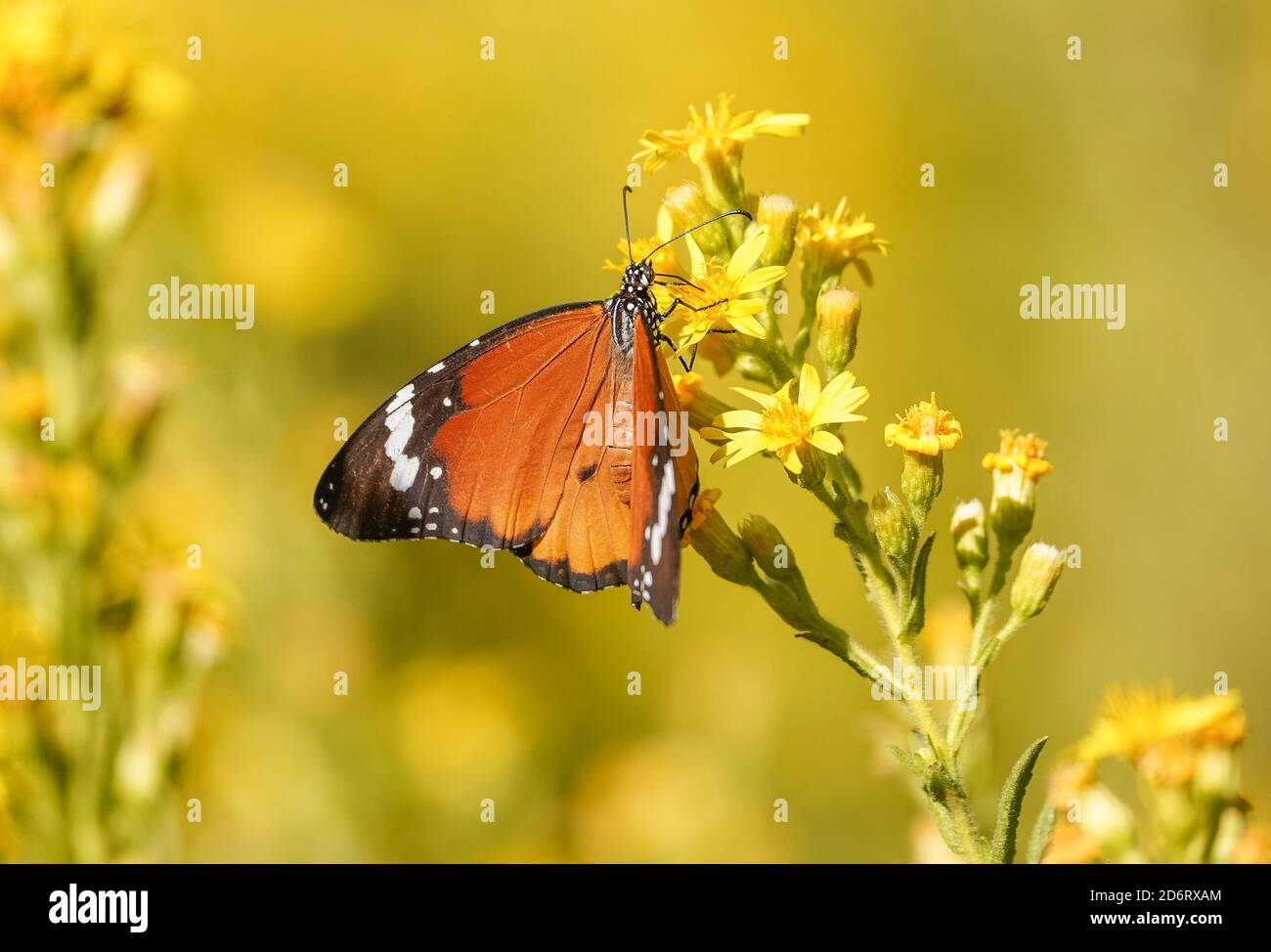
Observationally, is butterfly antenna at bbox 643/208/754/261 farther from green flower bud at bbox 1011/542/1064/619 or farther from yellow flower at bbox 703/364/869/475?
green flower bud at bbox 1011/542/1064/619

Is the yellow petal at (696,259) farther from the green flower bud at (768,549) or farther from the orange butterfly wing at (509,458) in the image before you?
the green flower bud at (768,549)

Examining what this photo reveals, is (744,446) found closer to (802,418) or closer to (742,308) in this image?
(802,418)

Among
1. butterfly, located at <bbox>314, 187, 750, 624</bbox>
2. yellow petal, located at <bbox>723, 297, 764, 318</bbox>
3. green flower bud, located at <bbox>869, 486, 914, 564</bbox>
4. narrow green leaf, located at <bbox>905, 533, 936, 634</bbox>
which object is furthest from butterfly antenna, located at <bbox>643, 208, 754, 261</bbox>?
narrow green leaf, located at <bbox>905, 533, 936, 634</bbox>

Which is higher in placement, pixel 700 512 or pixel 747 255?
pixel 747 255

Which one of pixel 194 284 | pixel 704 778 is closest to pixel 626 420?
pixel 704 778

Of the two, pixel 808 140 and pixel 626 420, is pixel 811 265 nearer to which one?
pixel 626 420

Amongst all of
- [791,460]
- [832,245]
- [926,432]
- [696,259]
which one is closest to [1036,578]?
[926,432]

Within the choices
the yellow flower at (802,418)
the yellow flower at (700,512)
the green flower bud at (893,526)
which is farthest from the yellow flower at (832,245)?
the green flower bud at (893,526)

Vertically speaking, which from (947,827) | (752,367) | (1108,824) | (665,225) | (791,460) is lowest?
(1108,824)
